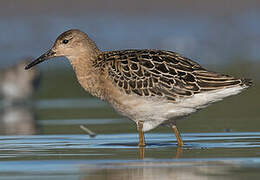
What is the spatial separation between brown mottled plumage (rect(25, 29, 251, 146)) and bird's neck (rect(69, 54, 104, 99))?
0.05ft

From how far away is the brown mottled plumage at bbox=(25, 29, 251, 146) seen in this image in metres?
10.5

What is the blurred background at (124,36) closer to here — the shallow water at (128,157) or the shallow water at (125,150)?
the shallow water at (125,150)

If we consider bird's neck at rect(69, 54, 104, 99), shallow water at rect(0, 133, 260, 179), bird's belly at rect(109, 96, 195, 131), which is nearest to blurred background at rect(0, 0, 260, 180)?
shallow water at rect(0, 133, 260, 179)

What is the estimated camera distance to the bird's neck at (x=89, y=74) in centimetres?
1117

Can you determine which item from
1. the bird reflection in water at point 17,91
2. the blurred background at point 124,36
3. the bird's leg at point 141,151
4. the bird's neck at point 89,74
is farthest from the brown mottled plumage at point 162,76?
the bird reflection in water at point 17,91

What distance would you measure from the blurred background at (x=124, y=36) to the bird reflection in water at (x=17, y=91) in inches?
2.7

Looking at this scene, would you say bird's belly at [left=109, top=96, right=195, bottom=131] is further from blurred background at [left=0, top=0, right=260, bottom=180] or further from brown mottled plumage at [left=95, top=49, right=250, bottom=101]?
blurred background at [left=0, top=0, right=260, bottom=180]

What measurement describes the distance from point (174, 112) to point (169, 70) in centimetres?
57

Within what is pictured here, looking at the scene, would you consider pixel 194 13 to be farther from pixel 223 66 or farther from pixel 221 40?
pixel 223 66

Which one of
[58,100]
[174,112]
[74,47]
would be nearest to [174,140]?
[174,112]

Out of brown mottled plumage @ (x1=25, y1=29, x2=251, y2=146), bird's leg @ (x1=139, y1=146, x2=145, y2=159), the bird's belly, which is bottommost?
bird's leg @ (x1=139, y1=146, x2=145, y2=159)

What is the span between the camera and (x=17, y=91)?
68.1 feet

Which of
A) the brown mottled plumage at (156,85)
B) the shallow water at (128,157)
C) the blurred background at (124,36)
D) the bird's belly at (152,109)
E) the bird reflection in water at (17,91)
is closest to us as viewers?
the shallow water at (128,157)

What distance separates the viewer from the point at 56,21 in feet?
99.3
